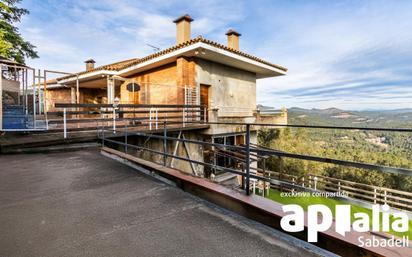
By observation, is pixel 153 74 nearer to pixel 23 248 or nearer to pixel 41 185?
pixel 41 185

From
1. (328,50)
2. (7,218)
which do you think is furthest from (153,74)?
(328,50)

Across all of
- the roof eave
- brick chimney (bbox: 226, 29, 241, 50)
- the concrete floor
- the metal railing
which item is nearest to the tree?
the roof eave

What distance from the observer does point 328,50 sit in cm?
Result: 1619

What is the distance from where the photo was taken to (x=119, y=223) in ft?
6.81

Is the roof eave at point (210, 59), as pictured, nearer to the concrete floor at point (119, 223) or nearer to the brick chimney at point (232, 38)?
the brick chimney at point (232, 38)

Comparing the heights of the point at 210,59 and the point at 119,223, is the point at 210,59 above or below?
above

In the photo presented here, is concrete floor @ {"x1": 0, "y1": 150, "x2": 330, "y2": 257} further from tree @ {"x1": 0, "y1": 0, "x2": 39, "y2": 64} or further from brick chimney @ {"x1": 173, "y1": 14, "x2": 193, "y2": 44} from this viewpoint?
tree @ {"x1": 0, "y1": 0, "x2": 39, "y2": 64}

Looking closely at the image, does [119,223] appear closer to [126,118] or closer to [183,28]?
[126,118]

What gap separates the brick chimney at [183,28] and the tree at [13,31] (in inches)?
355

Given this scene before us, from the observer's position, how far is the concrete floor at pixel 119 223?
5.53ft

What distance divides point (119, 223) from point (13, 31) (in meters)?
16.6

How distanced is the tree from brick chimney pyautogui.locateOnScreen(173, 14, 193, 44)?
902cm

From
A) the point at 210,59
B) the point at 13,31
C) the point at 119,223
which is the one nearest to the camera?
the point at 119,223

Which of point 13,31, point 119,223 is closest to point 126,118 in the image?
point 119,223
